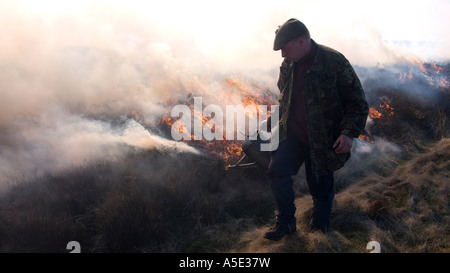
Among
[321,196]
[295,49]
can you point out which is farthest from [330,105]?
[321,196]

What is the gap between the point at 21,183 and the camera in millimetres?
4242

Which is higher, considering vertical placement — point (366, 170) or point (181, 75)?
point (181, 75)

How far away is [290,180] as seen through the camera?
3.43 metres

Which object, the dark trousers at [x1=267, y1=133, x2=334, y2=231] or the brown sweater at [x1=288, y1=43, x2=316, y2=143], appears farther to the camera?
the dark trousers at [x1=267, y1=133, x2=334, y2=231]

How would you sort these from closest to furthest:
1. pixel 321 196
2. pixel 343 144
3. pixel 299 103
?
1. pixel 343 144
2. pixel 299 103
3. pixel 321 196

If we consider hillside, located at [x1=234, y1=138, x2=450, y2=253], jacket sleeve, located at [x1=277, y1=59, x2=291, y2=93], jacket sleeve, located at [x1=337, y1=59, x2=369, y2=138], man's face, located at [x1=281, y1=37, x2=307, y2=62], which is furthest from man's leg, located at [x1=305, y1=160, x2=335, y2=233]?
man's face, located at [x1=281, y1=37, x2=307, y2=62]

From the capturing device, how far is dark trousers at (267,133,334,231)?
11.1ft

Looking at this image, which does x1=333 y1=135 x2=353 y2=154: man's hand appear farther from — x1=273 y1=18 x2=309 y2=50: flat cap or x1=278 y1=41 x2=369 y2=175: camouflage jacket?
x1=273 y1=18 x2=309 y2=50: flat cap

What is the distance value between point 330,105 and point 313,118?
0.20 m

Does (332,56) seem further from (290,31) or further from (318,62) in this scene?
(290,31)
